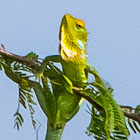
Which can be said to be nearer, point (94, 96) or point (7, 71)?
point (94, 96)

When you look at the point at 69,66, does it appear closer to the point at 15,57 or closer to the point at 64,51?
the point at 64,51

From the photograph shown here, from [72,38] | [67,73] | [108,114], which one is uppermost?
[72,38]

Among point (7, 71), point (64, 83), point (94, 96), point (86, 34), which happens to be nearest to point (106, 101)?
point (94, 96)

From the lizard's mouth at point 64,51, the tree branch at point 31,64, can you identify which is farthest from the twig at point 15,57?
the lizard's mouth at point 64,51

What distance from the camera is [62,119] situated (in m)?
2.72

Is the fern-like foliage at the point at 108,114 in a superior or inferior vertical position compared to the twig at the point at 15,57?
inferior

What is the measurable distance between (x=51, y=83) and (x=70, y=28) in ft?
1.06

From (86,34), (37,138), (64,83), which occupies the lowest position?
(37,138)

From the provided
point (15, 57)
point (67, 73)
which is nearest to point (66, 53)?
point (67, 73)

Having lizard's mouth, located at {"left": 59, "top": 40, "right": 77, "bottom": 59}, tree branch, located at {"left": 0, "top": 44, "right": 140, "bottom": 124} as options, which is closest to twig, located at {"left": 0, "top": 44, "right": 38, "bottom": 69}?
tree branch, located at {"left": 0, "top": 44, "right": 140, "bottom": 124}

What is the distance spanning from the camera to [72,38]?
104 inches

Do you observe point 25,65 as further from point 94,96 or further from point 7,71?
point 94,96

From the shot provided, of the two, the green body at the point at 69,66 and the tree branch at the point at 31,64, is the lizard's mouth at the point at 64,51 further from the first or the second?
the tree branch at the point at 31,64

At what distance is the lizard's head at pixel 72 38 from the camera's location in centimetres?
259
